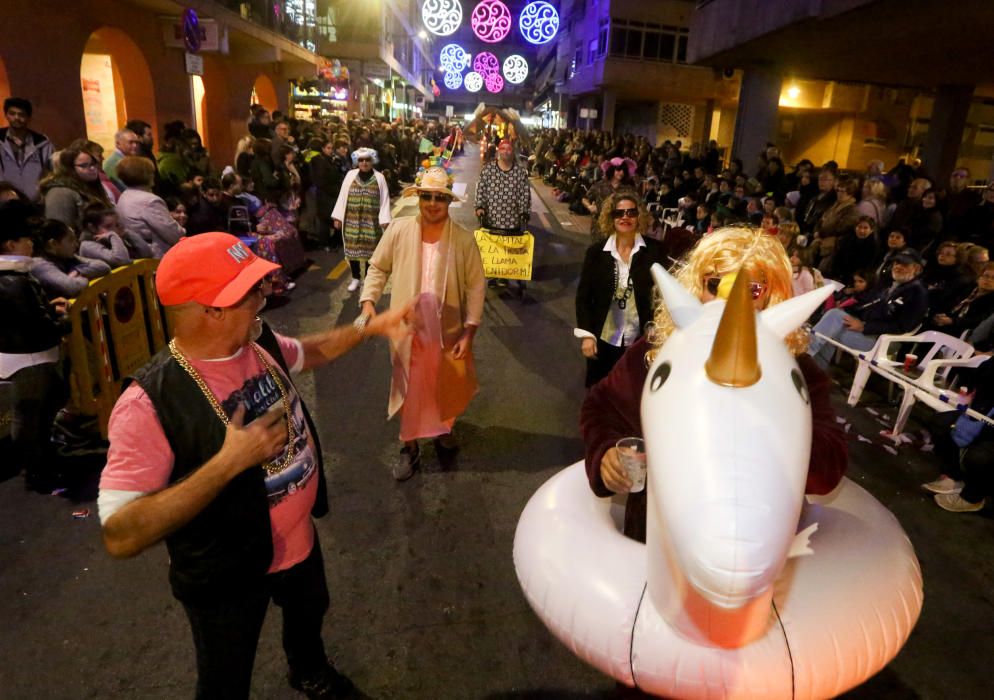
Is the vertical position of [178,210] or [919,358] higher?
[178,210]

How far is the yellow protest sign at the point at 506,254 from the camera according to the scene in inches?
337

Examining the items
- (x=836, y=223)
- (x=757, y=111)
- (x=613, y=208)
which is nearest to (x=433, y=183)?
(x=613, y=208)

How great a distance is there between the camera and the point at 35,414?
4.04 meters

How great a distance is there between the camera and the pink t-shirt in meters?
1.68

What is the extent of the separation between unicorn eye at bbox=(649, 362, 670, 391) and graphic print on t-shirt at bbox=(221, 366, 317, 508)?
1.20 m

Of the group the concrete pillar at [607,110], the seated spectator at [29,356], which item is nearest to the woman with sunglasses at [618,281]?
the seated spectator at [29,356]

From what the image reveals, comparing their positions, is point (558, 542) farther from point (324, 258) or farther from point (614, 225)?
point (324, 258)

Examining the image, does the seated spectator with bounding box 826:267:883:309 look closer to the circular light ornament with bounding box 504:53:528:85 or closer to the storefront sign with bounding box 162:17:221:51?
the storefront sign with bounding box 162:17:221:51

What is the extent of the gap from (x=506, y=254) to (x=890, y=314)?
451 cm

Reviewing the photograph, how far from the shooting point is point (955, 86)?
16.0 metres

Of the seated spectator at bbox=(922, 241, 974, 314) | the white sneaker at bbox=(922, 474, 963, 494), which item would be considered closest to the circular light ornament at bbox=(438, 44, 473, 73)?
the seated spectator at bbox=(922, 241, 974, 314)

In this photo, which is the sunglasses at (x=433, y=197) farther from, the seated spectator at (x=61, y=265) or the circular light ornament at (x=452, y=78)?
the circular light ornament at (x=452, y=78)

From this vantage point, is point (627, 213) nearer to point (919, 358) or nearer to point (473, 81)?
point (919, 358)

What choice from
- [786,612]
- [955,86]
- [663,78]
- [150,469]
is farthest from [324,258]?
[663,78]
